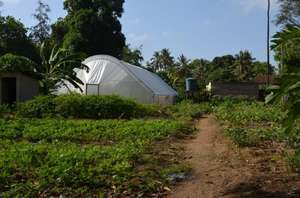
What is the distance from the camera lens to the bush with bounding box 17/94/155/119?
74.8ft

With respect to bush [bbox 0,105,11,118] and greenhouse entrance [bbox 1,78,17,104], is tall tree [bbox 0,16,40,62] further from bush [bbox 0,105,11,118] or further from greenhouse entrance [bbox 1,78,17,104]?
bush [bbox 0,105,11,118]

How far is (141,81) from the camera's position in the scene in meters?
36.2

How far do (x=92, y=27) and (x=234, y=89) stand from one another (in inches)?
621

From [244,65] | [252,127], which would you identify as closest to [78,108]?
[252,127]

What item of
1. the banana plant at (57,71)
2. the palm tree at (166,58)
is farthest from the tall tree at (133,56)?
the banana plant at (57,71)

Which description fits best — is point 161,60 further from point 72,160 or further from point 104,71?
point 72,160

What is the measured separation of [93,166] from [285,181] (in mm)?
3475

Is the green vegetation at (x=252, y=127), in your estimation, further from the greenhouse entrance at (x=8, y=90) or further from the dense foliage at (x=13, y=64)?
the greenhouse entrance at (x=8, y=90)

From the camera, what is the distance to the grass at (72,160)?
28.2 feet

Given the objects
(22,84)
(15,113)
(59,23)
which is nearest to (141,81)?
(22,84)

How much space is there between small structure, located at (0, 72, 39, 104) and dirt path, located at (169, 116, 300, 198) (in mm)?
17996

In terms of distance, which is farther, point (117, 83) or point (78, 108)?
point (117, 83)

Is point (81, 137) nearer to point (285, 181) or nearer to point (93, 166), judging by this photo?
point (93, 166)

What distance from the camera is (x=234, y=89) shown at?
55469 millimetres
